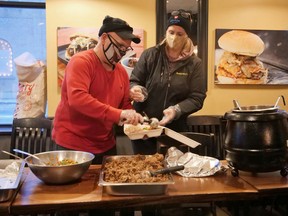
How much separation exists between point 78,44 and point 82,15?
0.96 feet

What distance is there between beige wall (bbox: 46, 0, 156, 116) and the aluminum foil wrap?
5.89 ft

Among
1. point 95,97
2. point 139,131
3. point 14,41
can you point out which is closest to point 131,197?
point 139,131

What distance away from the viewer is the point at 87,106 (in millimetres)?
1624

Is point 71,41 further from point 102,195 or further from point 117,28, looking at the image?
point 102,195

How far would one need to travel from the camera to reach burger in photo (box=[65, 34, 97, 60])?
9.83ft

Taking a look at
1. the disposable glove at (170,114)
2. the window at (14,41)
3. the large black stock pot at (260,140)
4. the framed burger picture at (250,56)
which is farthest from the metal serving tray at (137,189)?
the window at (14,41)

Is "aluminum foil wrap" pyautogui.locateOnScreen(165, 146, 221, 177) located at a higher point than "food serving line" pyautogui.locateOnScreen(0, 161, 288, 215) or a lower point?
higher

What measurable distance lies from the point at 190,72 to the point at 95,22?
4.10 feet

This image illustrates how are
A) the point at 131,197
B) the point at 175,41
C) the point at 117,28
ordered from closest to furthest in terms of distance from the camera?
1. the point at 131,197
2. the point at 117,28
3. the point at 175,41

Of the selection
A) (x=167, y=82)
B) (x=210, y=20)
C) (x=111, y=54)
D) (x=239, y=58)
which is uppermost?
(x=210, y=20)

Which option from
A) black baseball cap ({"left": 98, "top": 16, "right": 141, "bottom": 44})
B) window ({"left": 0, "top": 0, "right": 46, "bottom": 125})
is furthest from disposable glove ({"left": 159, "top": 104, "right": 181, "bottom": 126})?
window ({"left": 0, "top": 0, "right": 46, "bottom": 125})

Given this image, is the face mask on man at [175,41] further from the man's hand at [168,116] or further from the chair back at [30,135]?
the chair back at [30,135]

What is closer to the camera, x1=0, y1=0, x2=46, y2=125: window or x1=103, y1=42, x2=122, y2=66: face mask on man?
x1=103, y1=42, x2=122, y2=66: face mask on man

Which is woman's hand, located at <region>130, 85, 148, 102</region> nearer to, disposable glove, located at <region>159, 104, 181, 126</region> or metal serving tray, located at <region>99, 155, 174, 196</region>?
disposable glove, located at <region>159, 104, 181, 126</region>
